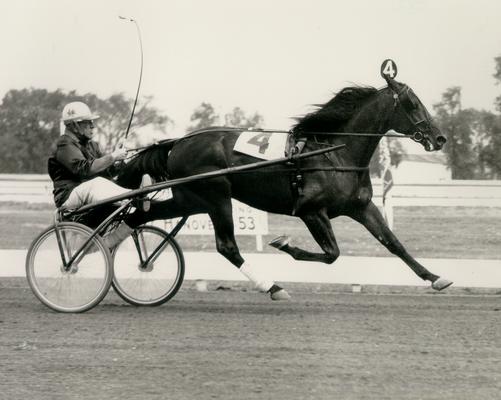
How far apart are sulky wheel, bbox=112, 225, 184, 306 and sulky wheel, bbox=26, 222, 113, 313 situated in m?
0.52

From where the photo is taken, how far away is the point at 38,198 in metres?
13.3

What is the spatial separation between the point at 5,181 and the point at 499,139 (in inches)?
269

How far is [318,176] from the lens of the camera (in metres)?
7.50

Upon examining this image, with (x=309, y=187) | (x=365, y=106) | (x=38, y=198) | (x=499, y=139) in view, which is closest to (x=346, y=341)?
(x=309, y=187)

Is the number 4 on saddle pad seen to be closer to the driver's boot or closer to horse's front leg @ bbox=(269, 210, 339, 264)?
horse's front leg @ bbox=(269, 210, 339, 264)

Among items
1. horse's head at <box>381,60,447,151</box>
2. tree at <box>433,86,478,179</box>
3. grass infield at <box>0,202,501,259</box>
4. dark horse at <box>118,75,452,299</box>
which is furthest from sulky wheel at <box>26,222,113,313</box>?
tree at <box>433,86,478,179</box>

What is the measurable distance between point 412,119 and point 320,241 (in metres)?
1.26

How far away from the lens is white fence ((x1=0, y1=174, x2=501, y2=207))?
440 inches

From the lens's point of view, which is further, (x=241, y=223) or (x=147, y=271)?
(x=241, y=223)

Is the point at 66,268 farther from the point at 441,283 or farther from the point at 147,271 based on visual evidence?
the point at 441,283

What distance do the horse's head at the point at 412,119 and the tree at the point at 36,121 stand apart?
19.9 feet

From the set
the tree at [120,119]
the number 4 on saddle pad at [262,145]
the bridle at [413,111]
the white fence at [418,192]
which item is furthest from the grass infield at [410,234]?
the number 4 on saddle pad at [262,145]

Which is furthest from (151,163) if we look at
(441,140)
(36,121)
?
(36,121)

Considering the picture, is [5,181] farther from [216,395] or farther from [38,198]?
[216,395]
